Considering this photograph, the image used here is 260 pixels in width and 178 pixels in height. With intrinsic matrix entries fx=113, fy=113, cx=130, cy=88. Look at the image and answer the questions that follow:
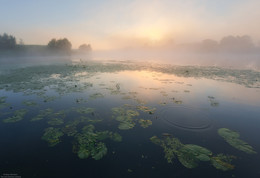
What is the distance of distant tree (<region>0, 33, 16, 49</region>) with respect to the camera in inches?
2635

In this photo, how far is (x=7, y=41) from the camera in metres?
67.8

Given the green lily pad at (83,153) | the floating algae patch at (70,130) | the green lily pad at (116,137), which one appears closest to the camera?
the green lily pad at (83,153)

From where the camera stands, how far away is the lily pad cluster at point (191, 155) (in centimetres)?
460

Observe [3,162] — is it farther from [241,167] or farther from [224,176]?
[241,167]

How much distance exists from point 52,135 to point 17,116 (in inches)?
153

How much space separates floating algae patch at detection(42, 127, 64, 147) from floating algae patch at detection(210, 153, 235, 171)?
7.19 metres

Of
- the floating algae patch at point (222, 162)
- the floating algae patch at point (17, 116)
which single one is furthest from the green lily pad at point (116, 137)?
the floating algae patch at point (17, 116)

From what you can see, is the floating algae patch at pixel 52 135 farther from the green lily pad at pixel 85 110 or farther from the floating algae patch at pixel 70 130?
the green lily pad at pixel 85 110

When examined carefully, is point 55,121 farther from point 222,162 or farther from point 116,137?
point 222,162

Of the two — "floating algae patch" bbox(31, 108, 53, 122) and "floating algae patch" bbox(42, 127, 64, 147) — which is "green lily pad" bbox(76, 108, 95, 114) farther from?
"floating algae patch" bbox(42, 127, 64, 147)

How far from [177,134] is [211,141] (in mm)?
1664

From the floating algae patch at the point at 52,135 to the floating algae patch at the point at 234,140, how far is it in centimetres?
884

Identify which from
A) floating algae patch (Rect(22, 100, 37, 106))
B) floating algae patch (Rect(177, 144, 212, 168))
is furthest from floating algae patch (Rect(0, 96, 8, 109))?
floating algae patch (Rect(177, 144, 212, 168))

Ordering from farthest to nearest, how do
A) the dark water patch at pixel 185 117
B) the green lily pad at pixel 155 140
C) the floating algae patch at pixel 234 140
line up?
1. the dark water patch at pixel 185 117
2. the green lily pad at pixel 155 140
3. the floating algae patch at pixel 234 140
